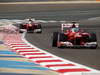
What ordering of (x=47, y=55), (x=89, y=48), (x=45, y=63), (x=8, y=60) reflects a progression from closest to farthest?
(x=45, y=63)
(x=8, y=60)
(x=47, y=55)
(x=89, y=48)

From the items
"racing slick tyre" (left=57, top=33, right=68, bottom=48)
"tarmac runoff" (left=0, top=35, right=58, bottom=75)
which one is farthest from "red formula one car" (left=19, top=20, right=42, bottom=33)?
"tarmac runoff" (left=0, top=35, right=58, bottom=75)

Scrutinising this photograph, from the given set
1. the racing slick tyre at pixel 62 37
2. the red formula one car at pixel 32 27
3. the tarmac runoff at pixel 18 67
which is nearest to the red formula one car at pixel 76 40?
the racing slick tyre at pixel 62 37

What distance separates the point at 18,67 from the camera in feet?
30.5

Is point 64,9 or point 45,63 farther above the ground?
point 45,63

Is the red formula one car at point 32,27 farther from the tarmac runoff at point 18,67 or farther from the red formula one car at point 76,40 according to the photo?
the tarmac runoff at point 18,67

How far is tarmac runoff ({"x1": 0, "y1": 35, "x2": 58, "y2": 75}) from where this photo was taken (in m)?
8.44

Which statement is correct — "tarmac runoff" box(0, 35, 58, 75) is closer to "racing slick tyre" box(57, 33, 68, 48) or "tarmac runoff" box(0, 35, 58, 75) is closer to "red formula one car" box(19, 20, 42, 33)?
"racing slick tyre" box(57, 33, 68, 48)

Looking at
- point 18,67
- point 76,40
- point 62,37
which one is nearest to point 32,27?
point 62,37

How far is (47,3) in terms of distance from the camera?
5481 centimetres

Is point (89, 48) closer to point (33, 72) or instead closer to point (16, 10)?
point (33, 72)

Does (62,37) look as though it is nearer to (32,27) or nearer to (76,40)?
(76,40)

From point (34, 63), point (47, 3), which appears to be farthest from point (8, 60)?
point (47, 3)

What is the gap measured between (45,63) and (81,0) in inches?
1911

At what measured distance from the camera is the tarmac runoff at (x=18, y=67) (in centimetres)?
844
